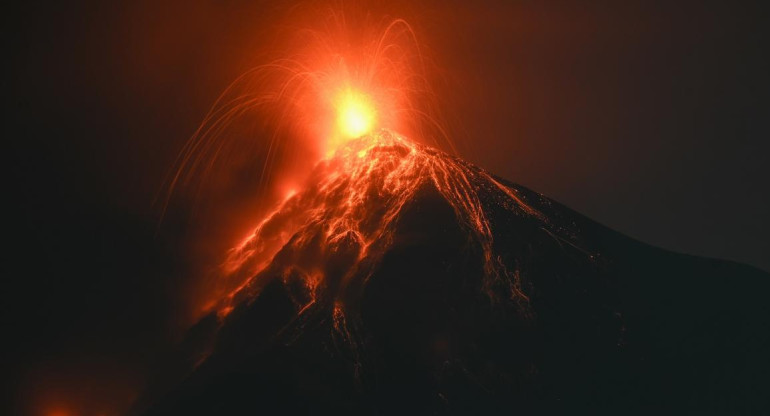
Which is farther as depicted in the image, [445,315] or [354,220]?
[354,220]

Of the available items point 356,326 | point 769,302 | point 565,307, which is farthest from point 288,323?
point 769,302

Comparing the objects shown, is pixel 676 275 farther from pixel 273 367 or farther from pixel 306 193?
pixel 273 367

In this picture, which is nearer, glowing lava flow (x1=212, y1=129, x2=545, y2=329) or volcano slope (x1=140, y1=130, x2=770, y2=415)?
volcano slope (x1=140, y1=130, x2=770, y2=415)

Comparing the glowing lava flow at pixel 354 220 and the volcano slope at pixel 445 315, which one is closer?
the volcano slope at pixel 445 315
